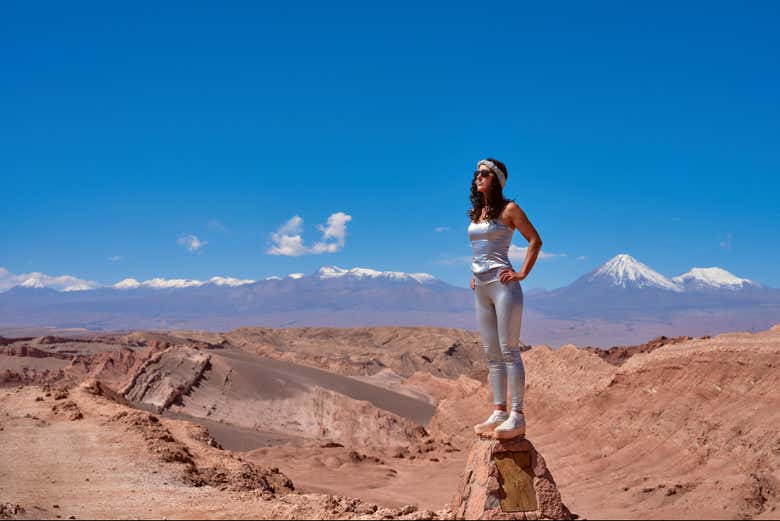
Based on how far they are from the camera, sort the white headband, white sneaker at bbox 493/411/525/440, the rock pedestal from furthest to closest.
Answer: the white headband, white sneaker at bbox 493/411/525/440, the rock pedestal

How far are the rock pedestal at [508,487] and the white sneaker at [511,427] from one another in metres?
0.07

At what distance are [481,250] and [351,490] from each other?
992 centimetres

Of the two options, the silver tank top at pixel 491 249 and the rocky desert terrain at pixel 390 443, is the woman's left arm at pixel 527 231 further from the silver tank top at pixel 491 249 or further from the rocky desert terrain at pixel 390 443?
the rocky desert terrain at pixel 390 443

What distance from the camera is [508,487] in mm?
5082

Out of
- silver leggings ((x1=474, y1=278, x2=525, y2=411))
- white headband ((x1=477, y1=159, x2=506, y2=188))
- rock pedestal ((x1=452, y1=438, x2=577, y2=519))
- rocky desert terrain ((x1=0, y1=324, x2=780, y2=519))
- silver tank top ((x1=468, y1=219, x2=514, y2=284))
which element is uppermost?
white headband ((x1=477, y1=159, x2=506, y2=188))

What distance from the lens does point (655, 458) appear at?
1291 centimetres

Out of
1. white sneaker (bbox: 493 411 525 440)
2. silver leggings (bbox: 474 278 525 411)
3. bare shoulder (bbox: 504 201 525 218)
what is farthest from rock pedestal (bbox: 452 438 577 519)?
bare shoulder (bbox: 504 201 525 218)

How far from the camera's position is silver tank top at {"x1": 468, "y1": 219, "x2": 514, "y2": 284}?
505 centimetres

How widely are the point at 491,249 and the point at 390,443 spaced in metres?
21.0

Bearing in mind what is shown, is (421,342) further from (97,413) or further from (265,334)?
(97,413)

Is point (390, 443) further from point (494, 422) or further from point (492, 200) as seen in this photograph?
point (492, 200)

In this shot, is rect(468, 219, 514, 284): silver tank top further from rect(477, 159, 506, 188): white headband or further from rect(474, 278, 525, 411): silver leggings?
rect(477, 159, 506, 188): white headband

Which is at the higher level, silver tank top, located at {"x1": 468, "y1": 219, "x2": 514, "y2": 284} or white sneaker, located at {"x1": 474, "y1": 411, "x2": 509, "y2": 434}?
silver tank top, located at {"x1": 468, "y1": 219, "x2": 514, "y2": 284}

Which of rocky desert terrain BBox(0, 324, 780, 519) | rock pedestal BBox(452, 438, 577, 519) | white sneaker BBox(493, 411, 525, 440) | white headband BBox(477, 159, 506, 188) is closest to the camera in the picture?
rock pedestal BBox(452, 438, 577, 519)
